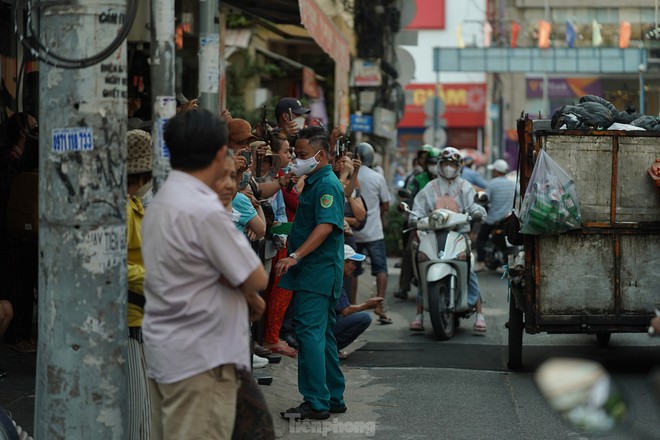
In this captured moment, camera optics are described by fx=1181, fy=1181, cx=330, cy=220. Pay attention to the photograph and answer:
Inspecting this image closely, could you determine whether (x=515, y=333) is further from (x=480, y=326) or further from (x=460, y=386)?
(x=480, y=326)

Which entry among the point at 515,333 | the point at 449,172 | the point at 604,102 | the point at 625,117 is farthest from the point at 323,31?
the point at 515,333

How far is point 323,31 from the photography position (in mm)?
13680

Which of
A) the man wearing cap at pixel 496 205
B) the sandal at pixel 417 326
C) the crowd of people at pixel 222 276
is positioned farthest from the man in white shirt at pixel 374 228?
the man wearing cap at pixel 496 205

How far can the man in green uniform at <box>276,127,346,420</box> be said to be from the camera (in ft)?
24.7

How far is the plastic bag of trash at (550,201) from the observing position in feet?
28.7

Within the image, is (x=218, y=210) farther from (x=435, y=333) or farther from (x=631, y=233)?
(x=435, y=333)

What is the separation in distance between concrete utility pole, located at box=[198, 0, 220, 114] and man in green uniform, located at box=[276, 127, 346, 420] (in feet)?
3.37

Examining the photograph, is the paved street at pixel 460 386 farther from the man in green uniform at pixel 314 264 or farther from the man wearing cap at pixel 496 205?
the man wearing cap at pixel 496 205

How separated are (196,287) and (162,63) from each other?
1.47 m

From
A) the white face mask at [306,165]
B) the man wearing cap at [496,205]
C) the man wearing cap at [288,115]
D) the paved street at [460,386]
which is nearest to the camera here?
the paved street at [460,386]

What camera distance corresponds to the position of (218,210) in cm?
428

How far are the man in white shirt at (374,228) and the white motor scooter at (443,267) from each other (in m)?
1.09

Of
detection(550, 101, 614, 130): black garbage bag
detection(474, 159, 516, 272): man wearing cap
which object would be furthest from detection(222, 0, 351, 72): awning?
detection(474, 159, 516, 272): man wearing cap

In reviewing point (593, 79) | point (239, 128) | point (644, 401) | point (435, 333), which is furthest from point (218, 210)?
point (593, 79)
